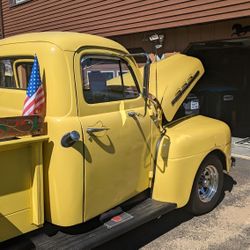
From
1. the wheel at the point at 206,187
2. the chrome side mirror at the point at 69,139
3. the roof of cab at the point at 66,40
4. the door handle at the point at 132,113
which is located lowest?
the wheel at the point at 206,187

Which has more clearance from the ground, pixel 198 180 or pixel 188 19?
pixel 188 19

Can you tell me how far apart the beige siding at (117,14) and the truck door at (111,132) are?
4338mm

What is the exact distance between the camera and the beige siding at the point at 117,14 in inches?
308

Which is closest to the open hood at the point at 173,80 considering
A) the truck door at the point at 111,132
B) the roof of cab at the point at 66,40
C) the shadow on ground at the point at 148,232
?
the truck door at the point at 111,132

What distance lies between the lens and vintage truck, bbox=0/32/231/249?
3029 millimetres

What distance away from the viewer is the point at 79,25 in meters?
11.8

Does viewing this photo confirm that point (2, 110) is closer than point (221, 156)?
Yes

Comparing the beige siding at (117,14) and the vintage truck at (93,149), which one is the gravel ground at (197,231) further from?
the beige siding at (117,14)

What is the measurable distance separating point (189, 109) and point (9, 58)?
2.57 meters

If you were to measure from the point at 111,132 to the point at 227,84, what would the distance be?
10.5 metres

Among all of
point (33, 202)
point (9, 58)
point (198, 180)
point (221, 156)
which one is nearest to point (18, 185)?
point (33, 202)

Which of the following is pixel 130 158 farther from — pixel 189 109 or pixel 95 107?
pixel 189 109

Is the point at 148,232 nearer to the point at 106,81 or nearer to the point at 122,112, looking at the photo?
the point at 122,112

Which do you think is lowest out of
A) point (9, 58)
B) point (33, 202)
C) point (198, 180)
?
point (198, 180)
